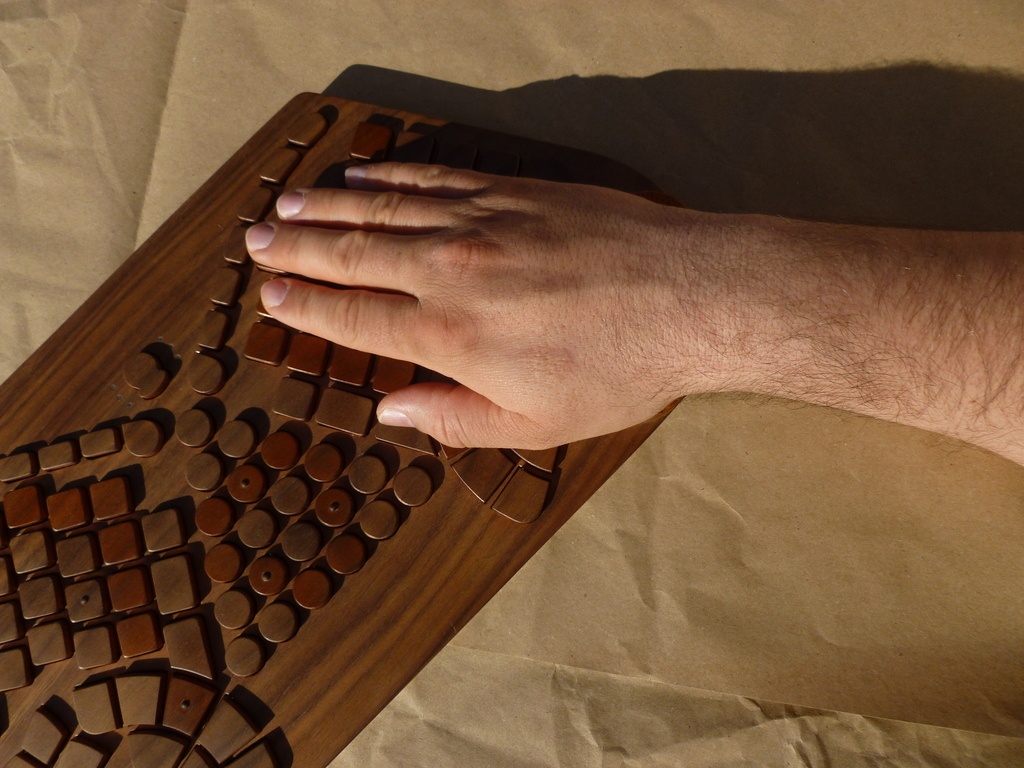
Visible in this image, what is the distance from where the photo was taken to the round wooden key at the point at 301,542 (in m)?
0.42

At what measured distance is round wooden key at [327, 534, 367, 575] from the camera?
1.39 ft

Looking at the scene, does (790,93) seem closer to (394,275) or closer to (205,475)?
(394,275)

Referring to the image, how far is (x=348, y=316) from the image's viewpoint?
452 mm

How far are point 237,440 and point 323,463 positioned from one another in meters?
0.06

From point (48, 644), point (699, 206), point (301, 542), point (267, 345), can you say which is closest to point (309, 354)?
point (267, 345)

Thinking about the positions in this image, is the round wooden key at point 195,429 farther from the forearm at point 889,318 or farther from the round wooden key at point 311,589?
the forearm at point 889,318

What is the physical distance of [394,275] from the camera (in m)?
0.47

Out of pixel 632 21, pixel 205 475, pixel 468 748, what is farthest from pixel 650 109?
pixel 468 748

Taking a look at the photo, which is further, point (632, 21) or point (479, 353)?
point (632, 21)

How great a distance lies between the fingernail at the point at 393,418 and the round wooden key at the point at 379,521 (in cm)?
5

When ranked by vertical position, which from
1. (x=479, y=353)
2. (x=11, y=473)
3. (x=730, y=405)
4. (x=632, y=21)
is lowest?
(x=11, y=473)

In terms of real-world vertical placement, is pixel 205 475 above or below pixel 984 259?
below

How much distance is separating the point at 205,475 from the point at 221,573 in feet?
0.21

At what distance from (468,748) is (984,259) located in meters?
0.55
